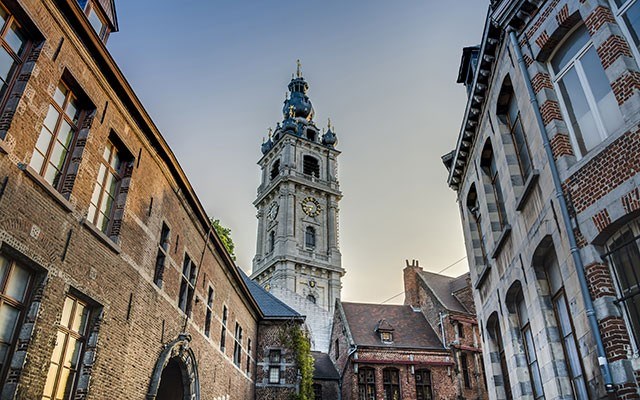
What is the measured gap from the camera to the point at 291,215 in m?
47.0

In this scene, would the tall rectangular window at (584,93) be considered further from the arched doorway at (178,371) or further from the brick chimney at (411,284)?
the brick chimney at (411,284)

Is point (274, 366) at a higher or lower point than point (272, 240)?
lower

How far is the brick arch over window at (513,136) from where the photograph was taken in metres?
8.96

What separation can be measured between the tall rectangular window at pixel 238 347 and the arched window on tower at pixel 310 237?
28.6 m

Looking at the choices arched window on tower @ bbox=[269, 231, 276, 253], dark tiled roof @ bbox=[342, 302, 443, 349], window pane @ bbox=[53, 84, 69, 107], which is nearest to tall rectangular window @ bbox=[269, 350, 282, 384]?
dark tiled roof @ bbox=[342, 302, 443, 349]

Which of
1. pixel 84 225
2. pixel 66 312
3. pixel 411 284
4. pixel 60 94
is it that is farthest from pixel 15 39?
pixel 411 284

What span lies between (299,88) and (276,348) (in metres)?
47.4

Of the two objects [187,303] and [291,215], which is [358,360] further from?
[291,215]

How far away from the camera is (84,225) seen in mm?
7723

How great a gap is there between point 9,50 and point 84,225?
9.09ft

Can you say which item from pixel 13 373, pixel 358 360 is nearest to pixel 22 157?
pixel 13 373

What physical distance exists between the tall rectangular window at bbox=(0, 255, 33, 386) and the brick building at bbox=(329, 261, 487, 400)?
20.5 metres

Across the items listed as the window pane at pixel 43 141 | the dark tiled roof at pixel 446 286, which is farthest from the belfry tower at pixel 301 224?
the window pane at pixel 43 141

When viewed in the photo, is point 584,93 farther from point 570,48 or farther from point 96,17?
point 96,17
